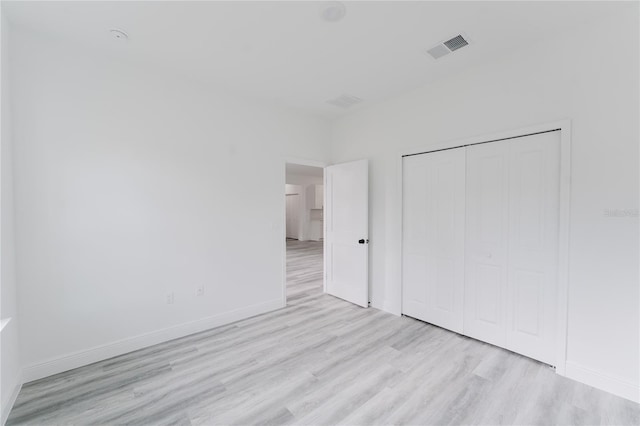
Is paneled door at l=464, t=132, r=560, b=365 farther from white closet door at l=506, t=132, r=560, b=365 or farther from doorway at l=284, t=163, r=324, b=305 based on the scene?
doorway at l=284, t=163, r=324, b=305

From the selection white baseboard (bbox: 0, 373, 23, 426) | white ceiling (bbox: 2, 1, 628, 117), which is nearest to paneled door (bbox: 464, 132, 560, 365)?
white ceiling (bbox: 2, 1, 628, 117)

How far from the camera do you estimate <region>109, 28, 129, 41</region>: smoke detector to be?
7.36ft

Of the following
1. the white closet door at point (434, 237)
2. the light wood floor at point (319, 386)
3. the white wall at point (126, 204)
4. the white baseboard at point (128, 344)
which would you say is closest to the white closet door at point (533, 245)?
the light wood floor at point (319, 386)

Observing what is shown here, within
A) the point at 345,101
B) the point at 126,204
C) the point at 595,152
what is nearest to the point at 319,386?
the point at 126,204

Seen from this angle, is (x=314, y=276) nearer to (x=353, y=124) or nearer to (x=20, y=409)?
(x=353, y=124)

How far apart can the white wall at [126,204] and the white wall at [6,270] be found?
0.35 feet

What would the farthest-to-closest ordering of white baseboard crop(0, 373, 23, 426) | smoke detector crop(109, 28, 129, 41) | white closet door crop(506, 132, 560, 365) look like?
white closet door crop(506, 132, 560, 365) → smoke detector crop(109, 28, 129, 41) → white baseboard crop(0, 373, 23, 426)

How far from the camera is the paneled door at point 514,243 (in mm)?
2412

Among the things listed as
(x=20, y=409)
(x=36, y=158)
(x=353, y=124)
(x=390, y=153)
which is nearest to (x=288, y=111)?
(x=353, y=124)

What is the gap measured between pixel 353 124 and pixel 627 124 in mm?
2874

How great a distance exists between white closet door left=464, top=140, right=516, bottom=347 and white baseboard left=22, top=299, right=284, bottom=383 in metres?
2.59

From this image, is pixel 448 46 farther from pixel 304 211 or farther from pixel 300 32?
pixel 304 211

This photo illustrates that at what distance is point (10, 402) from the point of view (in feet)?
6.42

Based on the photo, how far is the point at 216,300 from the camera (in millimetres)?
3314
